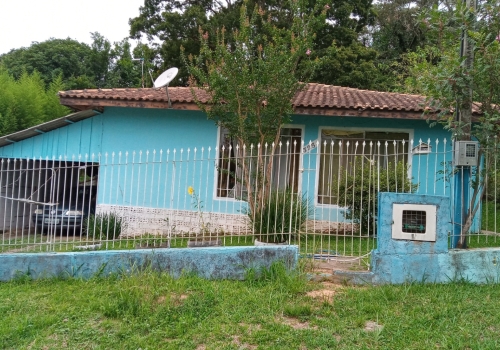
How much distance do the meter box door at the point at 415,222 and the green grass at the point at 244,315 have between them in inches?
22.3

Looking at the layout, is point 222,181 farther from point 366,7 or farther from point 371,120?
point 366,7

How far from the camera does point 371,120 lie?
A: 8617mm

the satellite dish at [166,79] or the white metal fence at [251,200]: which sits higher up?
the satellite dish at [166,79]

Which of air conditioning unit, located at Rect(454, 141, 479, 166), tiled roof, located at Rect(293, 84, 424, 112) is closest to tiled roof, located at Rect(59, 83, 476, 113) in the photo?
tiled roof, located at Rect(293, 84, 424, 112)

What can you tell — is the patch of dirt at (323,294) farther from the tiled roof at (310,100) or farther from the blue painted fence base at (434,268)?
the tiled roof at (310,100)

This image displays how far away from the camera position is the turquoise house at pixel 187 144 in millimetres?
8086

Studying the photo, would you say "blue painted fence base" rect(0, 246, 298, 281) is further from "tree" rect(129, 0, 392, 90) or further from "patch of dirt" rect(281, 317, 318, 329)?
"tree" rect(129, 0, 392, 90)

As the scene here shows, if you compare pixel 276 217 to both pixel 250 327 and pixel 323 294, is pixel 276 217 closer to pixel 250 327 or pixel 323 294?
pixel 323 294

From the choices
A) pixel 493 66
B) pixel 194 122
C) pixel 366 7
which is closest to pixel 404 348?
pixel 493 66

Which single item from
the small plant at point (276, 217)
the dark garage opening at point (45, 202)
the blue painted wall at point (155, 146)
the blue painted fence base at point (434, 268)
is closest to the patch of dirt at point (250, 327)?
the blue painted fence base at point (434, 268)

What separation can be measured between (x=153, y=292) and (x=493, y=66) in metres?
4.65

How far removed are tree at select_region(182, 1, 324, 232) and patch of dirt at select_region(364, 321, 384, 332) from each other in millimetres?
2745

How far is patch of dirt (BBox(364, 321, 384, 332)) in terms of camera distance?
11.6 ft

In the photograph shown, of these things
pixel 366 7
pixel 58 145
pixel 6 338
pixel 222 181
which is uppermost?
pixel 366 7
